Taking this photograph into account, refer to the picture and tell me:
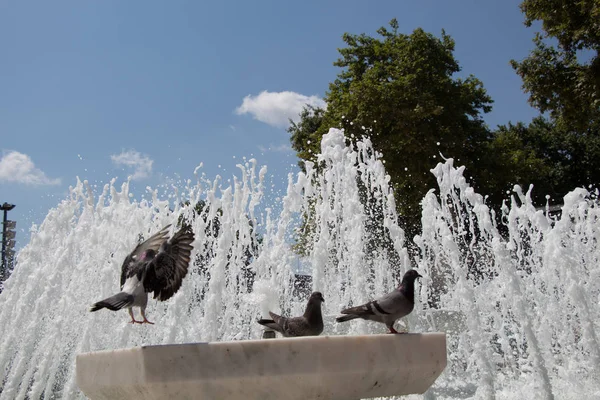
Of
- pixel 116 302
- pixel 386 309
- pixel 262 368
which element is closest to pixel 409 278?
pixel 386 309

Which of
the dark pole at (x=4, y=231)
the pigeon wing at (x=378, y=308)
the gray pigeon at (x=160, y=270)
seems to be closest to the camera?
the gray pigeon at (x=160, y=270)

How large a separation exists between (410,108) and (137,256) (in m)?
18.3

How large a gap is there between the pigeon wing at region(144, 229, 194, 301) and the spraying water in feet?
11.7

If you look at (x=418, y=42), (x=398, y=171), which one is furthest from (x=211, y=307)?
(x=418, y=42)

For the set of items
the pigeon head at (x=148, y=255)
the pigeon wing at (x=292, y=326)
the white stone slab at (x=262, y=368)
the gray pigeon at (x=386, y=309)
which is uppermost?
the pigeon head at (x=148, y=255)

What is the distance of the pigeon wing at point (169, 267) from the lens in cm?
418

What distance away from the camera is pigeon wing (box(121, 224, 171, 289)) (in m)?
4.24

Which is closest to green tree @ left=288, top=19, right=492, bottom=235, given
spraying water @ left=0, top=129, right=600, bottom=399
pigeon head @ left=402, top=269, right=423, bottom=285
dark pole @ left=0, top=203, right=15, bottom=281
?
spraying water @ left=0, top=129, right=600, bottom=399

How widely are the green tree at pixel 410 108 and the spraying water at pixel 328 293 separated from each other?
9011mm

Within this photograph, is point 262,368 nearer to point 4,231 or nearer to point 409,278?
point 409,278

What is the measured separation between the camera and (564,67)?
16219 millimetres

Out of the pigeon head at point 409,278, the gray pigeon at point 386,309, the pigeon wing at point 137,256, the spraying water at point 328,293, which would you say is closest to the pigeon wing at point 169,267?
the pigeon wing at point 137,256

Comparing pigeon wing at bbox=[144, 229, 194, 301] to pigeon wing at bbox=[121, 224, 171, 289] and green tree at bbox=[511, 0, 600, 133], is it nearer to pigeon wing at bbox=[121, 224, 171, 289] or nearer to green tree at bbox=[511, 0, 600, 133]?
pigeon wing at bbox=[121, 224, 171, 289]

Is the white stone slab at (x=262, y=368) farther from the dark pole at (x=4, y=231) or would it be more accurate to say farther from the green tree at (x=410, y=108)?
the dark pole at (x=4, y=231)
